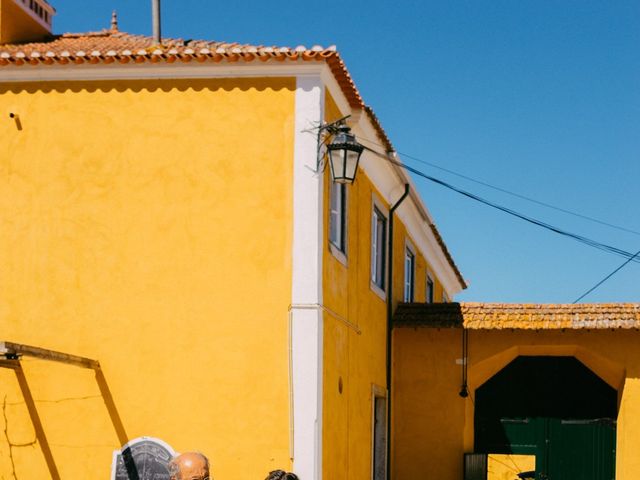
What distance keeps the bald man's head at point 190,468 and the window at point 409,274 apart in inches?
572

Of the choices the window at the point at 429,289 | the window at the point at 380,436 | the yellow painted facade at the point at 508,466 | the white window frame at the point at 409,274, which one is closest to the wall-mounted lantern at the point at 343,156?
the window at the point at 380,436

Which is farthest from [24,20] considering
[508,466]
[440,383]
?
[508,466]

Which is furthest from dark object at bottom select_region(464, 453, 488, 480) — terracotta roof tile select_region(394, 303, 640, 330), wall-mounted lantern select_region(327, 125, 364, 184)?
wall-mounted lantern select_region(327, 125, 364, 184)

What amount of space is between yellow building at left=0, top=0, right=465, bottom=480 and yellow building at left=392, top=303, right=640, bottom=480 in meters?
4.91

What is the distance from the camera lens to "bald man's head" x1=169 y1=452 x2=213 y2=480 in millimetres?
4789

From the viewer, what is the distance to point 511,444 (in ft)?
63.4

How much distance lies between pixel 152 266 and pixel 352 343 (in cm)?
305

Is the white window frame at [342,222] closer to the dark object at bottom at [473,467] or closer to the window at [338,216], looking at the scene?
the window at [338,216]

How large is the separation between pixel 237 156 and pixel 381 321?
17.5 ft

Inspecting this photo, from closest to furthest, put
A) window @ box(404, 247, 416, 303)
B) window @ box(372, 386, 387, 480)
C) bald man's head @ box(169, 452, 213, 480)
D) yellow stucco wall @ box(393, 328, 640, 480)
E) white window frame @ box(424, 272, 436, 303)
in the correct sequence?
bald man's head @ box(169, 452, 213, 480) < window @ box(372, 386, 387, 480) < yellow stucco wall @ box(393, 328, 640, 480) < window @ box(404, 247, 416, 303) < white window frame @ box(424, 272, 436, 303)

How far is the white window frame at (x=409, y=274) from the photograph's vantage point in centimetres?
1935

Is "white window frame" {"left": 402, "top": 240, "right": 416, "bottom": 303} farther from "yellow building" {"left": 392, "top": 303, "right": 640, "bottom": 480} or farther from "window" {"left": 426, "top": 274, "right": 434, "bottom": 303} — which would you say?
"window" {"left": 426, "top": 274, "right": 434, "bottom": 303}

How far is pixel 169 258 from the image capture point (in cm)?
1189

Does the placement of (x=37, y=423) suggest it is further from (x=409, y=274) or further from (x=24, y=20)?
(x=409, y=274)
